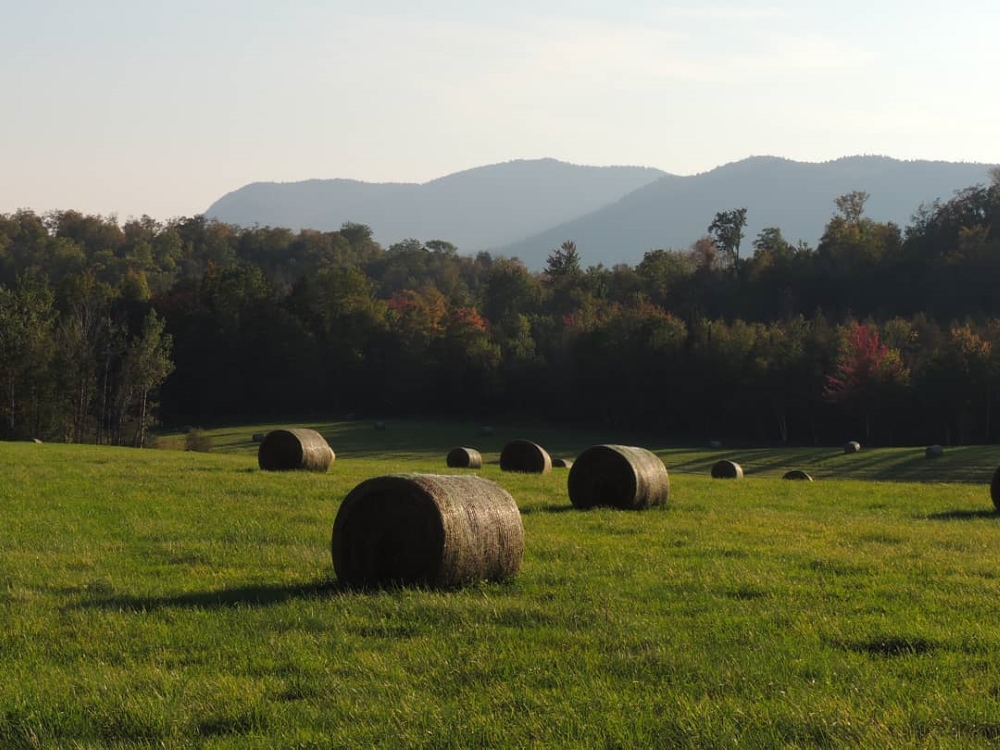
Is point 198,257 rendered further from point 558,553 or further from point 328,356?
point 558,553

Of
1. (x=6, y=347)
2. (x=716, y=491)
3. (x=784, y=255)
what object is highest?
(x=784, y=255)

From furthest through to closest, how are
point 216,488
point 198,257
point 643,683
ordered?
point 198,257 < point 216,488 < point 643,683

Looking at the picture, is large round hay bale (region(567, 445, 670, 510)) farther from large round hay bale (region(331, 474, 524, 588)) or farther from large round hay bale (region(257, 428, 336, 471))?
large round hay bale (region(257, 428, 336, 471))

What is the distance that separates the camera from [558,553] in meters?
13.7

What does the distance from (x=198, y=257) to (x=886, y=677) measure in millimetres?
158622

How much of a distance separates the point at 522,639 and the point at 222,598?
3.43 metres

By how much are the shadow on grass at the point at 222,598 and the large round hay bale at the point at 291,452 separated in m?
19.0

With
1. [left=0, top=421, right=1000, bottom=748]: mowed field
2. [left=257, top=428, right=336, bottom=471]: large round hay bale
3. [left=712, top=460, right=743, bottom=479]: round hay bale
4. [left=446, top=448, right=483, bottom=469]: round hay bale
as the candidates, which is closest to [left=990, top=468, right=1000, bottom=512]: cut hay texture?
[left=0, top=421, right=1000, bottom=748]: mowed field

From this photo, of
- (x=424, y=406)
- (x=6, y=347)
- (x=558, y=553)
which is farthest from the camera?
(x=424, y=406)

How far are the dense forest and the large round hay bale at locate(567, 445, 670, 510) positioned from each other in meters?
53.3

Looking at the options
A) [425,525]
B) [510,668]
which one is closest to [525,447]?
[425,525]

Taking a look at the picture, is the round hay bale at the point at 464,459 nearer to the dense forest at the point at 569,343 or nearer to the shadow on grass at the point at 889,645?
the shadow on grass at the point at 889,645

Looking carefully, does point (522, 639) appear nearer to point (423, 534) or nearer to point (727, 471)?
point (423, 534)

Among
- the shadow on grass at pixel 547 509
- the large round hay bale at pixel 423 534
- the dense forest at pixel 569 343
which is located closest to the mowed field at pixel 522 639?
the large round hay bale at pixel 423 534
